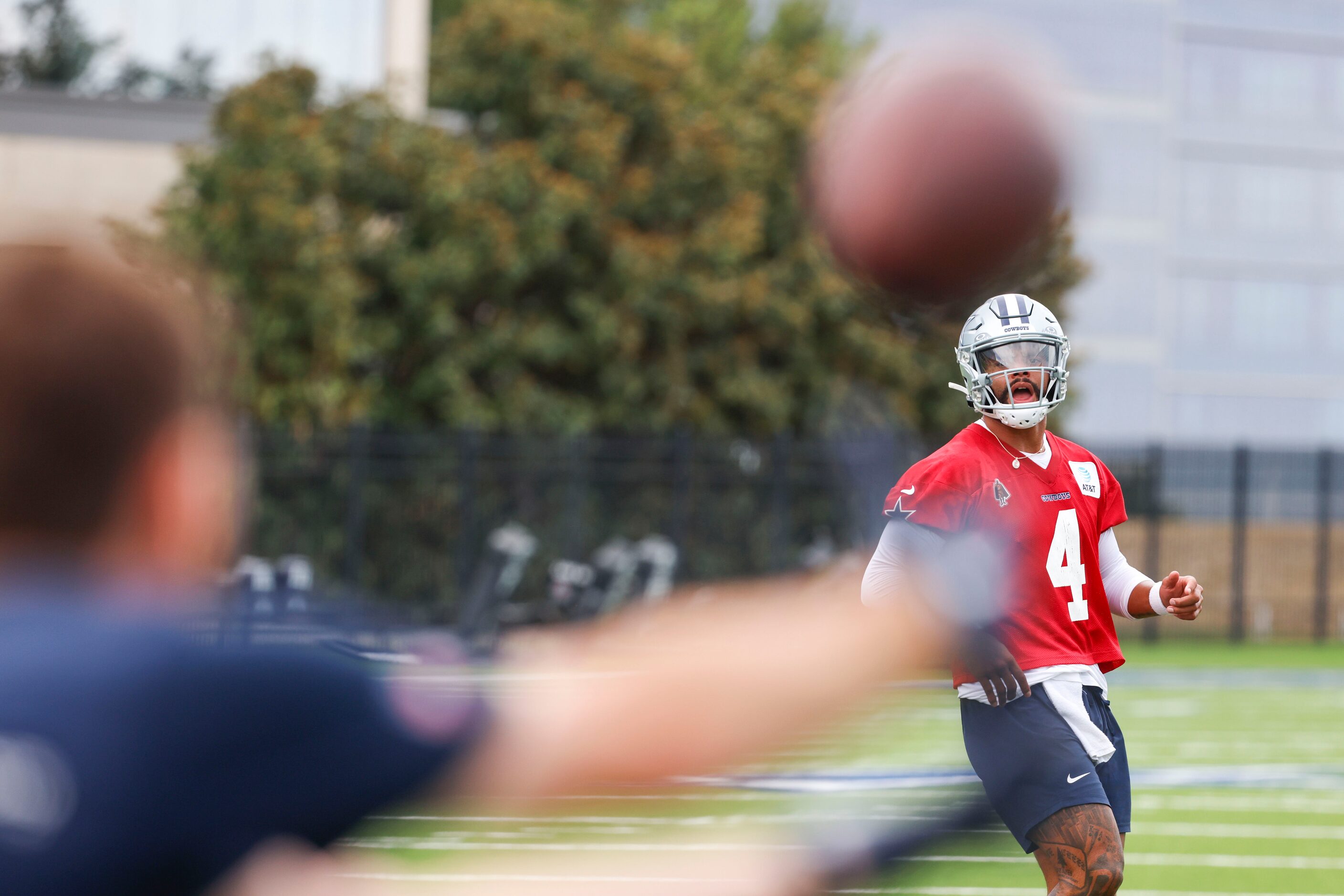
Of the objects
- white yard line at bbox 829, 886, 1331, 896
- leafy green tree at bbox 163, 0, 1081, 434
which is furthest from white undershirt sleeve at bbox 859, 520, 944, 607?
leafy green tree at bbox 163, 0, 1081, 434

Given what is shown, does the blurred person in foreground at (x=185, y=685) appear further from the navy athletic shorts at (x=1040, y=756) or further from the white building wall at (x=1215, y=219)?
the white building wall at (x=1215, y=219)

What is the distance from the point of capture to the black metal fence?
64.4ft

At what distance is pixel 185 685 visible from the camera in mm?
1271

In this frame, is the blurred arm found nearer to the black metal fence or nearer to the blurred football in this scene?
the blurred football

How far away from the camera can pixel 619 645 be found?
1.41 meters

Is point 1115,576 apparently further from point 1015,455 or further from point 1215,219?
point 1215,219

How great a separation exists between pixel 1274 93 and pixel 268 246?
4127 centimetres

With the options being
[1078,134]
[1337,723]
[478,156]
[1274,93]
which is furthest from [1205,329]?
[1078,134]

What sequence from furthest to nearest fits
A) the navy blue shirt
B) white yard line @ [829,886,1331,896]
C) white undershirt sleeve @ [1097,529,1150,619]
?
white yard line @ [829,886,1331,896] → white undershirt sleeve @ [1097,529,1150,619] → the navy blue shirt

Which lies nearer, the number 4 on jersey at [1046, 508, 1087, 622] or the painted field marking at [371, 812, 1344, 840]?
the painted field marking at [371, 812, 1344, 840]

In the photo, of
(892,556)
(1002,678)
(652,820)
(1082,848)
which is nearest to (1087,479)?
(1002,678)

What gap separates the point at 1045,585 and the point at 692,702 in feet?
9.65

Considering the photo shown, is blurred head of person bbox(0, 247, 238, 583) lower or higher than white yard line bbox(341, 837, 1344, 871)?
higher

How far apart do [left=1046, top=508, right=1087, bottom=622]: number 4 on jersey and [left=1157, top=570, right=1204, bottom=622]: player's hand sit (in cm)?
21
